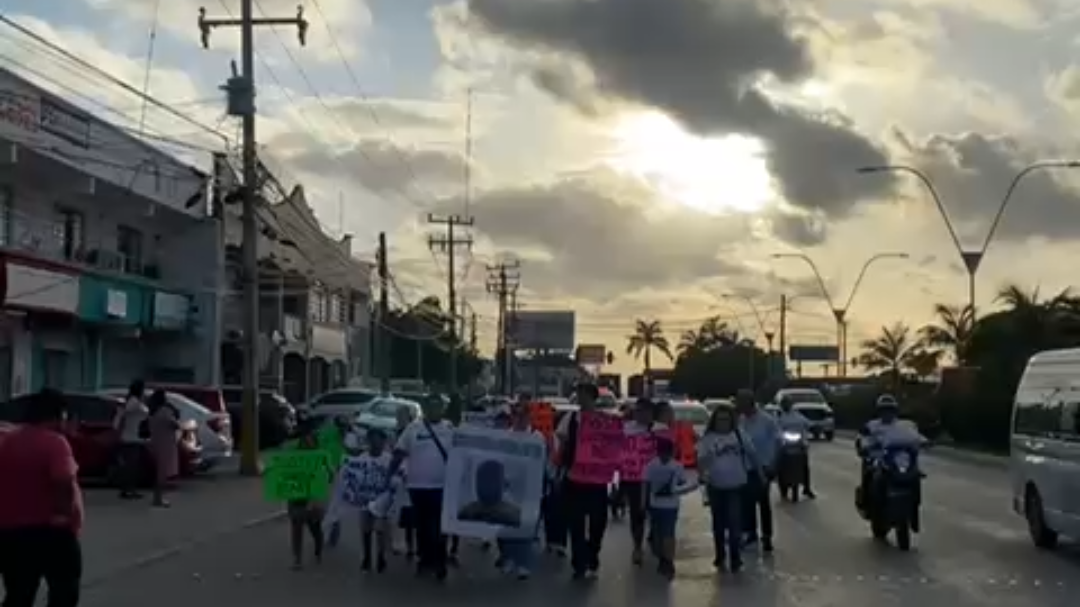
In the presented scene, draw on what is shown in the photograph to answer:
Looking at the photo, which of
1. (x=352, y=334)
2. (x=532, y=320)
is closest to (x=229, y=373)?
(x=352, y=334)

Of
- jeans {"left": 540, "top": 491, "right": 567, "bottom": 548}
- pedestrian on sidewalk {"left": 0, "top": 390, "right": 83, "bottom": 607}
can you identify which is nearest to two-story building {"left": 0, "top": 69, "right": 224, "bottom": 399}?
jeans {"left": 540, "top": 491, "right": 567, "bottom": 548}

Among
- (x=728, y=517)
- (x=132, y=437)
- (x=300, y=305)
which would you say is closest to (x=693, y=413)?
(x=132, y=437)

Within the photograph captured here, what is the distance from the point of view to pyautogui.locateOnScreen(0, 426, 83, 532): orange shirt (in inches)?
430

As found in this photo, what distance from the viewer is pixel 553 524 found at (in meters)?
19.2

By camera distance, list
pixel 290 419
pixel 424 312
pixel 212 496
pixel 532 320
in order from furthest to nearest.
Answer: pixel 532 320 → pixel 424 312 → pixel 290 419 → pixel 212 496

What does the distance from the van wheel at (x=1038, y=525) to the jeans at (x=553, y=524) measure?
5.48 m

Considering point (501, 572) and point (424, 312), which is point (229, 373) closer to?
point (501, 572)

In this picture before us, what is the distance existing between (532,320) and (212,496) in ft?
390

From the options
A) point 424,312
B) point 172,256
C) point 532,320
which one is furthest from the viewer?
point 532,320

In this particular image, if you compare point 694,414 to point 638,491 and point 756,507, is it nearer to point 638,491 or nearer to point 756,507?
point 756,507

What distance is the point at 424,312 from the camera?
12262 centimetres

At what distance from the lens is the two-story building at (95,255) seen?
36344 millimetres

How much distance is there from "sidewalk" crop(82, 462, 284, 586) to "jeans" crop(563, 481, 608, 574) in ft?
15.1

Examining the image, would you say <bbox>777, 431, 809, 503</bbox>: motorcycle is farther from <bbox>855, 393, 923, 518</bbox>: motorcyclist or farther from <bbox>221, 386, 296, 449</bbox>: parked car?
<bbox>221, 386, 296, 449</bbox>: parked car
